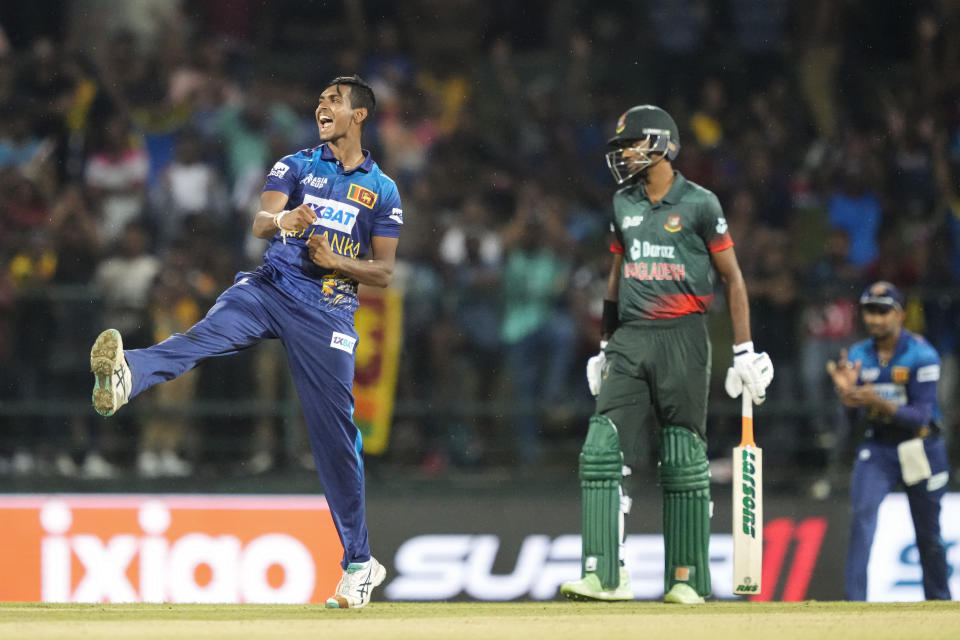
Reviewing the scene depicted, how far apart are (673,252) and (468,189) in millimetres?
6300

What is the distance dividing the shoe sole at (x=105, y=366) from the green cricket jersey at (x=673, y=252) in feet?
9.35

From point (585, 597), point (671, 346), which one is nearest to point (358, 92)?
point (671, 346)

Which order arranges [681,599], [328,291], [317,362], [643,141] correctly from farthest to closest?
[643,141] < [681,599] < [328,291] < [317,362]

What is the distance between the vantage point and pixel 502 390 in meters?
12.3

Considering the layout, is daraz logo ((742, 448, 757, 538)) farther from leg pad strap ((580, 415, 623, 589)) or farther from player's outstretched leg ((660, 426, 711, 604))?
leg pad strap ((580, 415, 623, 589))

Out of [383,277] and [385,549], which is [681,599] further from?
[385,549]

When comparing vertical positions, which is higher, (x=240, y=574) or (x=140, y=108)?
(x=140, y=108)

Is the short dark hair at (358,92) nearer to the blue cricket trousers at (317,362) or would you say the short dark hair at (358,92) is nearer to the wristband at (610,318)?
the blue cricket trousers at (317,362)

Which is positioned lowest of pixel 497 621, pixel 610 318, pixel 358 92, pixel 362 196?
pixel 497 621

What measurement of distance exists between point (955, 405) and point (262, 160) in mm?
6816

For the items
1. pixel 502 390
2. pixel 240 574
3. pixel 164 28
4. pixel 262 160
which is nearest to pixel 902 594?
pixel 502 390

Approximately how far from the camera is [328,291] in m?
7.33

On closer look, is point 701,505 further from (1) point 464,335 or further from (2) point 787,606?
(1) point 464,335

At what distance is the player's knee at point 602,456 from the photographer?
25.0 feet
